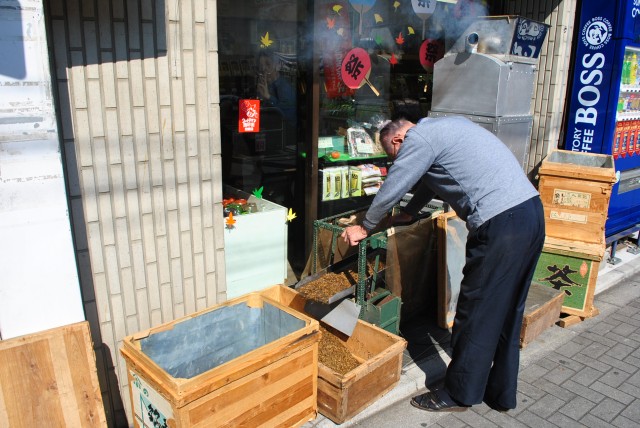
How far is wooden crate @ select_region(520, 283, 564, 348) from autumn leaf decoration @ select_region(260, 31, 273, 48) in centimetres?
331

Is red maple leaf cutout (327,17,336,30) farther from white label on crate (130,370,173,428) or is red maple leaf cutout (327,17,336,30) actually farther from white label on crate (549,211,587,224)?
white label on crate (130,370,173,428)

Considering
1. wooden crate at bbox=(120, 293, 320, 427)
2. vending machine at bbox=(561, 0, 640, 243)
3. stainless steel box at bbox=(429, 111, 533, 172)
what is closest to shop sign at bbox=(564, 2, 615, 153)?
vending machine at bbox=(561, 0, 640, 243)

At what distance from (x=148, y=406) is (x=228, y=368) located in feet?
1.81

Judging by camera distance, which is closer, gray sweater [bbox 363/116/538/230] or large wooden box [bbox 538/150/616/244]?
gray sweater [bbox 363/116/538/230]

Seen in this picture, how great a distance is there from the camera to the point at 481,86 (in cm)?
498

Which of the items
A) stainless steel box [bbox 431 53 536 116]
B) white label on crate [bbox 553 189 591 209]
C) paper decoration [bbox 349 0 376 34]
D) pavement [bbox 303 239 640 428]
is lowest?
pavement [bbox 303 239 640 428]

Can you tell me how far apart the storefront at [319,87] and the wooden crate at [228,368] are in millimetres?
1936

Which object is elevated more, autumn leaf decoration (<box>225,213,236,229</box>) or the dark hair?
the dark hair

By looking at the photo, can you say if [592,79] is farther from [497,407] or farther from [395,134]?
[497,407]

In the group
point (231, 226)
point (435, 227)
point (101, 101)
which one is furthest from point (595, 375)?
point (101, 101)

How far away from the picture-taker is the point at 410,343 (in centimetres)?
457

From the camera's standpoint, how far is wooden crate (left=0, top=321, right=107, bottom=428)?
2758 millimetres

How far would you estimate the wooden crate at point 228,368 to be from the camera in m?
2.78

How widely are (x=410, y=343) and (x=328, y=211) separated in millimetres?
1783
